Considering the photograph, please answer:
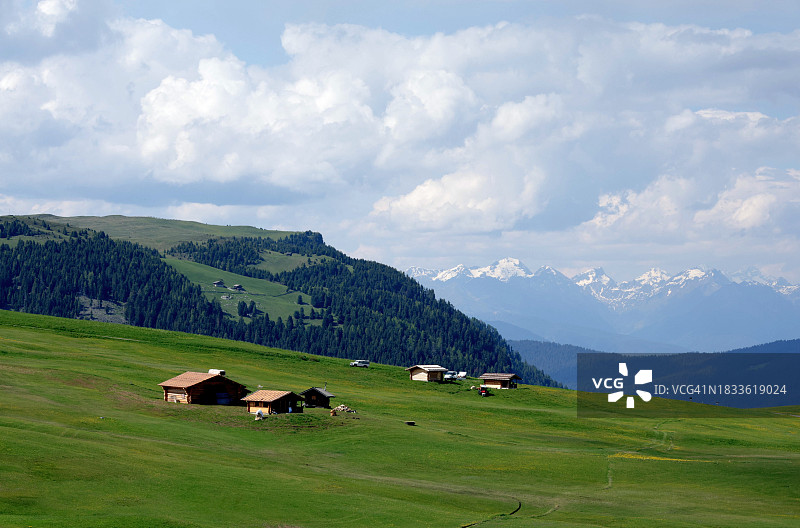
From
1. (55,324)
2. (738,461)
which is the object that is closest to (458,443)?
(738,461)

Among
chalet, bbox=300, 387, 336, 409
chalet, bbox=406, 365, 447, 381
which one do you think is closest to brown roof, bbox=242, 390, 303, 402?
chalet, bbox=300, 387, 336, 409

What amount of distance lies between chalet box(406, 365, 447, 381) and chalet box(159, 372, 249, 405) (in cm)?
7169

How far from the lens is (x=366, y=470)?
75.5 m

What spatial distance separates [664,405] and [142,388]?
115 metres

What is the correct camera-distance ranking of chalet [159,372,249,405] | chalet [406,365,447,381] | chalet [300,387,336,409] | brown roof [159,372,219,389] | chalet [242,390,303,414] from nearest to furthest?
chalet [242,390,303,414]
brown roof [159,372,219,389]
chalet [159,372,249,405]
chalet [300,387,336,409]
chalet [406,365,447,381]

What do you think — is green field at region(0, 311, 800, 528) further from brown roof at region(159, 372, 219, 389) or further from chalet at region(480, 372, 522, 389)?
chalet at region(480, 372, 522, 389)

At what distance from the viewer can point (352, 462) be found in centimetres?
7844

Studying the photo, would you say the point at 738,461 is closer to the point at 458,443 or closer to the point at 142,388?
the point at 458,443

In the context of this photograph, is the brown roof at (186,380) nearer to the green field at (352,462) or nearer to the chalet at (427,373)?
the green field at (352,462)

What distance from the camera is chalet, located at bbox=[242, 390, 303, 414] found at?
100 m

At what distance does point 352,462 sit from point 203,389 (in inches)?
1471

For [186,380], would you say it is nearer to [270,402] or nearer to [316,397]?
[270,402]

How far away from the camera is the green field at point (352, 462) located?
177ft

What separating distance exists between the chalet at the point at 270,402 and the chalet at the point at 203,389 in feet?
24.2
